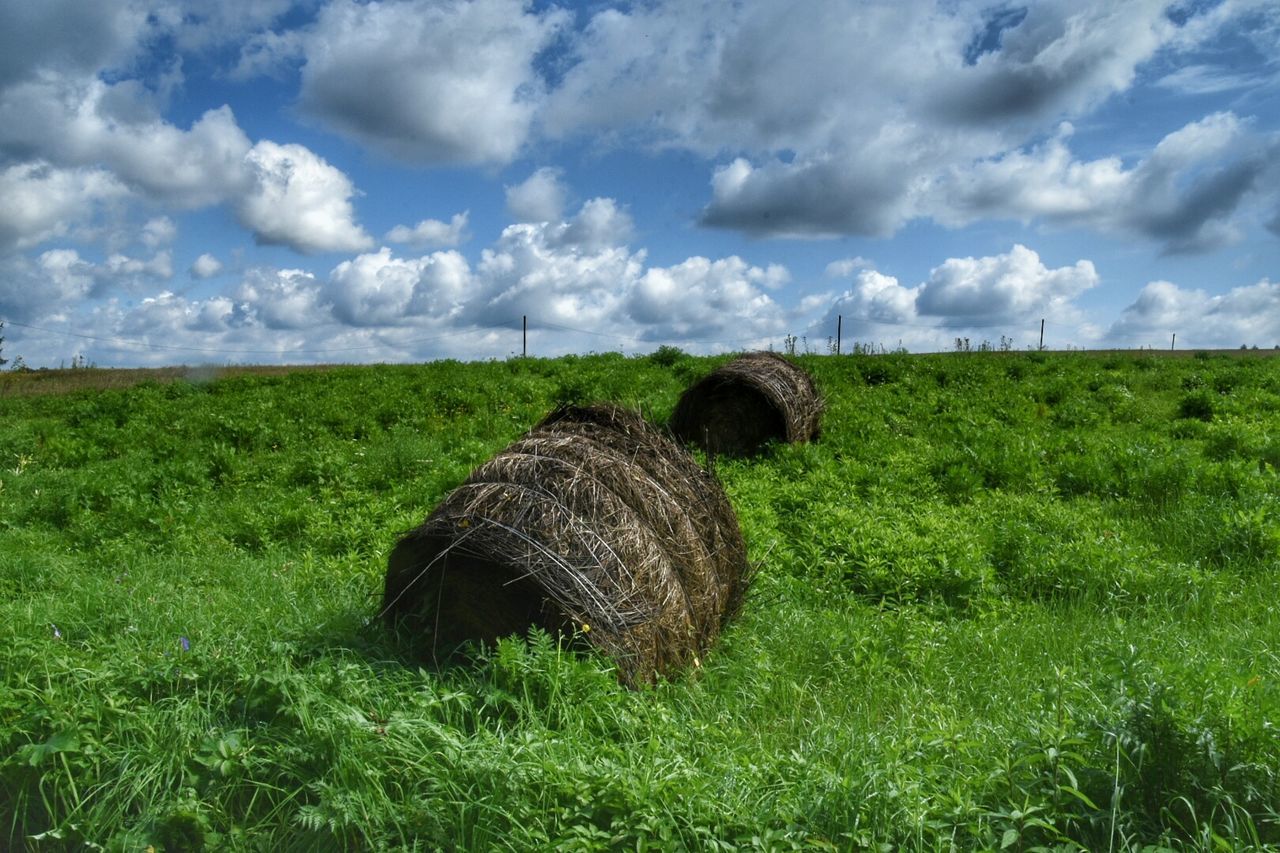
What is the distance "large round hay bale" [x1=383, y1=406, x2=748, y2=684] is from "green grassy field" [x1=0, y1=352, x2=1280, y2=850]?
8.4 inches

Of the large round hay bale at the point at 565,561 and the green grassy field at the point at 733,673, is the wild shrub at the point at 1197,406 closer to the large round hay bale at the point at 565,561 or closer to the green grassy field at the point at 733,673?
the green grassy field at the point at 733,673

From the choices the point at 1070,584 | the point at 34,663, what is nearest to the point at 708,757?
the point at 34,663

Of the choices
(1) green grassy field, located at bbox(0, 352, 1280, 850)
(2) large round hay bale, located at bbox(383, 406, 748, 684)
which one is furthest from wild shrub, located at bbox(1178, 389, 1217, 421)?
(2) large round hay bale, located at bbox(383, 406, 748, 684)

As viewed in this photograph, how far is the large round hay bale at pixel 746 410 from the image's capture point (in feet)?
40.0

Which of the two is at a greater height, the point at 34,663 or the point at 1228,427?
the point at 1228,427

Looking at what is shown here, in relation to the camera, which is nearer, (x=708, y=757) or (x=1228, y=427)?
(x=708, y=757)

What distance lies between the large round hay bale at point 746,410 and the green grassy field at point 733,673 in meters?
0.68

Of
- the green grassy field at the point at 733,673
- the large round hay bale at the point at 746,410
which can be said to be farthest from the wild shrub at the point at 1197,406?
the large round hay bale at the point at 746,410

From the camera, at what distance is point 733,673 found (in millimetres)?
5602

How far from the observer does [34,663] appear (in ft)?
16.5

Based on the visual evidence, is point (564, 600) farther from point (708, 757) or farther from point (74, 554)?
point (74, 554)

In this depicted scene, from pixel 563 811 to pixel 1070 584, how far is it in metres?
5.57

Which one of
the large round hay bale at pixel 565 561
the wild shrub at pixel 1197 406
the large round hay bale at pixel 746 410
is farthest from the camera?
the wild shrub at pixel 1197 406

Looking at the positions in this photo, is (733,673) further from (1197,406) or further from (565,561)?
(1197,406)
